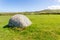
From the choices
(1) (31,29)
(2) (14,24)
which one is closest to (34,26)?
(1) (31,29)

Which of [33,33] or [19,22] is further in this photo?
[19,22]

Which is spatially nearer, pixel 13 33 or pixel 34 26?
pixel 13 33

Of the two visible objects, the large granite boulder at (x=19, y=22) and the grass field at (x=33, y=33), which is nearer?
the grass field at (x=33, y=33)

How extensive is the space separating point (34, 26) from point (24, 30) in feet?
7.39

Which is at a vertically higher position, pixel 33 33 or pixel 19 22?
pixel 19 22

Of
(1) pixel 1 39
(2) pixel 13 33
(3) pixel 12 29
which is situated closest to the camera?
(1) pixel 1 39

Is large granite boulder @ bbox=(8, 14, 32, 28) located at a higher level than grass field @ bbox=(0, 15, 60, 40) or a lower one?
higher

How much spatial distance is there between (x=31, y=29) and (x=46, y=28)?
2598 millimetres

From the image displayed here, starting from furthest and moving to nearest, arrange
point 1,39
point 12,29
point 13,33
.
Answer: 1. point 12,29
2. point 13,33
3. point 1,39

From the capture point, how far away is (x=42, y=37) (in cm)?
2267

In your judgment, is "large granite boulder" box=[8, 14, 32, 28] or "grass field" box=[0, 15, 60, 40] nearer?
"grass field" box=[0, 15, 60, 40]

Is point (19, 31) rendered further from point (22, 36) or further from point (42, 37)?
point (42, 37)

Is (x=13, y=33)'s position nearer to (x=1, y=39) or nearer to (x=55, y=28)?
(x=1, y=39)

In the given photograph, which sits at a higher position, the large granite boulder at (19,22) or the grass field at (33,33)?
the large granite boulder at (19,22)
